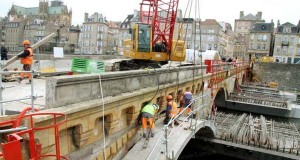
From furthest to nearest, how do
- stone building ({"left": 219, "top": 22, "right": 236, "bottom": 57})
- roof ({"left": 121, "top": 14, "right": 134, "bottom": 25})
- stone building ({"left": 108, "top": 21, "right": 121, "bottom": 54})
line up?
stone building ({"left": 108, "top": 21, "right": 121, "bottom": 54}), stone building ({"left": 219, "top": 22, "right": 236, "bottom": 57}), roof ({"left": 121, "top": 14, "right": 134, "bottom": 25})

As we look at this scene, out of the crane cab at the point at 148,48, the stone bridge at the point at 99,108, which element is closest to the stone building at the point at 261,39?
the crane cab at the point at 148,48

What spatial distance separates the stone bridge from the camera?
6.39 m

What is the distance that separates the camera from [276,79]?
54.6 metres

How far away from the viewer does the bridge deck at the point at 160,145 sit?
8.92 meters

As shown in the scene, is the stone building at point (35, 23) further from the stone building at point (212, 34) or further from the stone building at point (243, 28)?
the stone building at point (243, 28)

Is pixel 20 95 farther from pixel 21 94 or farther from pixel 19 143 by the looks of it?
pixel 19 143

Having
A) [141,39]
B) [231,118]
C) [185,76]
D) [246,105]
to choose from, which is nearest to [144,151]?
[185,76]

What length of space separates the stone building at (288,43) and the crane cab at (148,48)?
70.1m

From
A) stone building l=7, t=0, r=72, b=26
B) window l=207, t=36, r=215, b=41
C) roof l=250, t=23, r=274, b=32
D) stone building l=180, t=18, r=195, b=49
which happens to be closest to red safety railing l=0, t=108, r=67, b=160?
stone building l=180, t=18, r=195, b=49

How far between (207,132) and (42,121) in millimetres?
14712

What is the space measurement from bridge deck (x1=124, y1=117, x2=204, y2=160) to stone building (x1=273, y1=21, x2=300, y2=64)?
75867 millimetres

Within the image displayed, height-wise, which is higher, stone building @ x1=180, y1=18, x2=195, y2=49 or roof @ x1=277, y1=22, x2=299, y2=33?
roof @ x1=277, y1=22, x2=299, y2=33

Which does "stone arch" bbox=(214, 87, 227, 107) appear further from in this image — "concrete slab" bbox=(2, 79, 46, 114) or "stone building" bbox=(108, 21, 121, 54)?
"stone building" bbox=(108, 21, 121, 54)

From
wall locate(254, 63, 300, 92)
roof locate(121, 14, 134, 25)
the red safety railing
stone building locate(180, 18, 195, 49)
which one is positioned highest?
roof locate(121, 14, 134, 25)
